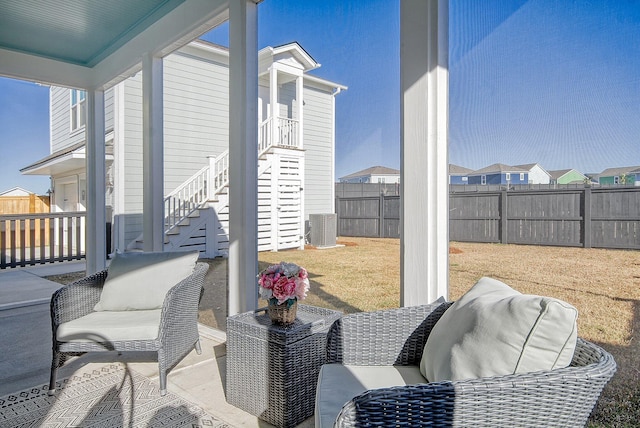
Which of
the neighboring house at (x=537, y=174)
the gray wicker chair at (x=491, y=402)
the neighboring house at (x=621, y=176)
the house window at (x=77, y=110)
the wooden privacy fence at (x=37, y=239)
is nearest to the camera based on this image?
the gray wicker chair at (x=491, y=402)

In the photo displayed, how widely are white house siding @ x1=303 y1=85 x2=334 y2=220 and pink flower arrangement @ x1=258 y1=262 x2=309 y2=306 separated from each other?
857 millimetres

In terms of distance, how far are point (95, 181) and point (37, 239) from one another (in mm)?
3020

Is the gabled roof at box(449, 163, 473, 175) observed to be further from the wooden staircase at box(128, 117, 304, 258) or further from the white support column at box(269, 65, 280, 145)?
the white support column at box(269, 65, 280, 145)

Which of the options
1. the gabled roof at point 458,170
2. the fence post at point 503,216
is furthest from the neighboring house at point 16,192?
the fence post at point 503,216

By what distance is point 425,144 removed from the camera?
6.33ft

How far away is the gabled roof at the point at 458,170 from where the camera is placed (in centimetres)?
201

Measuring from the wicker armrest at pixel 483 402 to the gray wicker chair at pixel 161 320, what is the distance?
5.62 ft

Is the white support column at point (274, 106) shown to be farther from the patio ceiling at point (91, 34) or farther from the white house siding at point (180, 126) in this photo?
the white house siding at point (180, 126)

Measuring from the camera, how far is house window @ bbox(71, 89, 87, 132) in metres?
7.82

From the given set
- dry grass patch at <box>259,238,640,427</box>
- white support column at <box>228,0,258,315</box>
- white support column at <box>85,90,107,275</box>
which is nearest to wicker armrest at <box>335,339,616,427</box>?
dry grass patch at <box>259,238,640,427</box>

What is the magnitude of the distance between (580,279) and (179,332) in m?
2.25

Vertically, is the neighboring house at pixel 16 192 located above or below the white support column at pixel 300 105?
below

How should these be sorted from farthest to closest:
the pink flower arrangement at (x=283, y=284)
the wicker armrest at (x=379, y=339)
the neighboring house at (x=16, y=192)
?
1. the neighboring house at (x=16, y=192)
2. the pink flower arrangement at (x=283, y=284)
3. the wicker armrest at (x=379, y=339)

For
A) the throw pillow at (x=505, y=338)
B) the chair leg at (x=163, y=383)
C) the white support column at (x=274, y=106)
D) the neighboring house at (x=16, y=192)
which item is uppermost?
the white support column at (x=274, y=106)
